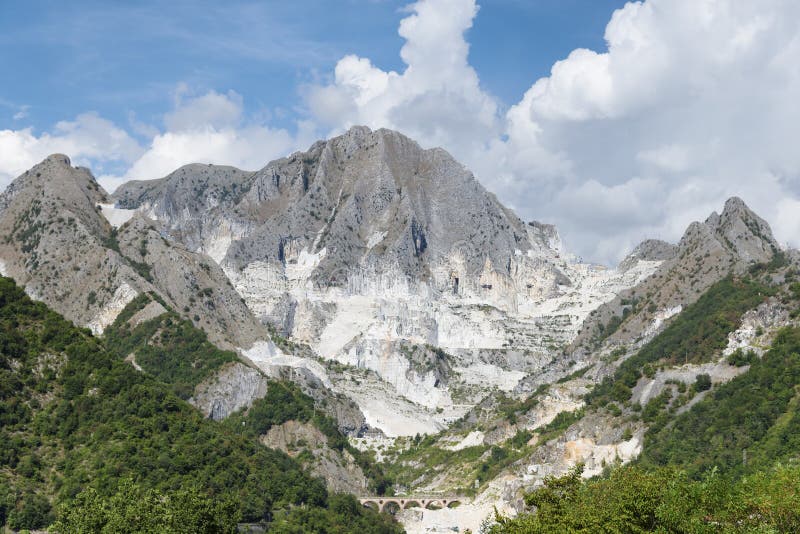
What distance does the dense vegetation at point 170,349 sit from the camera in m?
186

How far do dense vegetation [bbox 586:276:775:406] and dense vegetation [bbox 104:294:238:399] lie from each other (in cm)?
7113

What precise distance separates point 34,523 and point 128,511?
2715cm

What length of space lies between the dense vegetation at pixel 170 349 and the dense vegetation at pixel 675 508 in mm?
115254

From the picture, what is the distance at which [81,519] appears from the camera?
73.3 metres

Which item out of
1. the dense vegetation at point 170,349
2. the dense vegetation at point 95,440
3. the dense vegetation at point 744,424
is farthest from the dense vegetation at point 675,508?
the dense vegetation at point 170,349

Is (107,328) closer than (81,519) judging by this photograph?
No

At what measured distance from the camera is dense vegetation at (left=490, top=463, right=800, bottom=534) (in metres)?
67.3

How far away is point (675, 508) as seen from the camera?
230 feet

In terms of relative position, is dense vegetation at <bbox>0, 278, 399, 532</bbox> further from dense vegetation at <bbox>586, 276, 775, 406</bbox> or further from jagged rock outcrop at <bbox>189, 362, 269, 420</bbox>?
dense vegetation at <bbox>586, 276, 775, 406</bbox>

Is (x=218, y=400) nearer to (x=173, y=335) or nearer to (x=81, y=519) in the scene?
(x=173, y=335)

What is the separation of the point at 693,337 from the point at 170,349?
310 ft

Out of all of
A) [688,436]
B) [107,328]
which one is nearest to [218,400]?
[107,328]

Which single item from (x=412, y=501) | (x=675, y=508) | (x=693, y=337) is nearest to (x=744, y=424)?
(x=693, y=337)

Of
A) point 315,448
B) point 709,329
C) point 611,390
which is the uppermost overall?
point 709,329
